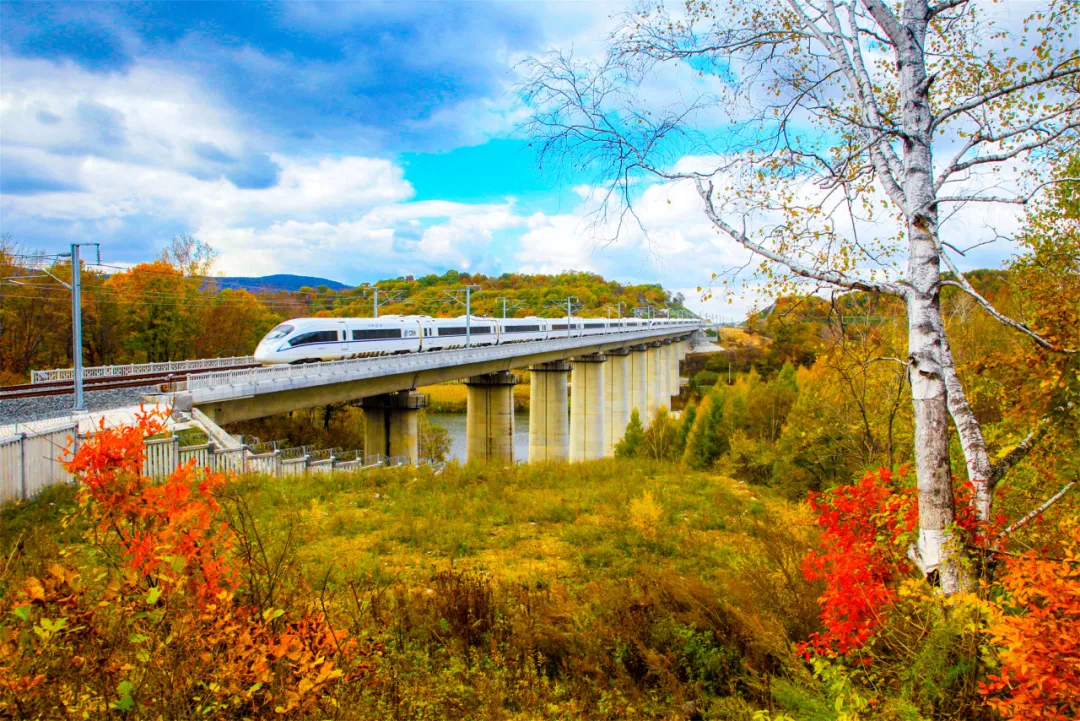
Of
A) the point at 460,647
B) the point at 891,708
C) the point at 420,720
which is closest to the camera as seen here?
the point at 891,708

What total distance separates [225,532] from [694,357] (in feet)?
366

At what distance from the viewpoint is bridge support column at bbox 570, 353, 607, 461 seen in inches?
2127

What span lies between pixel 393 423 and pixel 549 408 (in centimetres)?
1733

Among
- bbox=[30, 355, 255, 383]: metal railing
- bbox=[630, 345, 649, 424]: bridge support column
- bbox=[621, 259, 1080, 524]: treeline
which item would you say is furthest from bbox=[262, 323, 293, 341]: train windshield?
bbox=[630, 345, 649, 424]: bridge support column

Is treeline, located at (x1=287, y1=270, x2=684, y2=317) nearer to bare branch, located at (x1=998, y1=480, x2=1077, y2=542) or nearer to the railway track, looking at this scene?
the railway track

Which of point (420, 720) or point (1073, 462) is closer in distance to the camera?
point (420, 720)

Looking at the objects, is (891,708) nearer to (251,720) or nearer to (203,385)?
(251,720)

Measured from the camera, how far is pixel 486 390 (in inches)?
1575

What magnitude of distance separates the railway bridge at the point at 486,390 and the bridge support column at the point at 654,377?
14cm

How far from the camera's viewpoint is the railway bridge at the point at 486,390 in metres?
21.7

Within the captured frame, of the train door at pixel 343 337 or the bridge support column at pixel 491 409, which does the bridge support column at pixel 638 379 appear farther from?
the train door at pixel 343 337

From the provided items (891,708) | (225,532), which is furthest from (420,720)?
(891,708)

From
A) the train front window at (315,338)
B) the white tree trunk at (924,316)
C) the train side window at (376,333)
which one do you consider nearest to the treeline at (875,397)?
the white tree trunk at (924,316)

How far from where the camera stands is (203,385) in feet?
66.9
